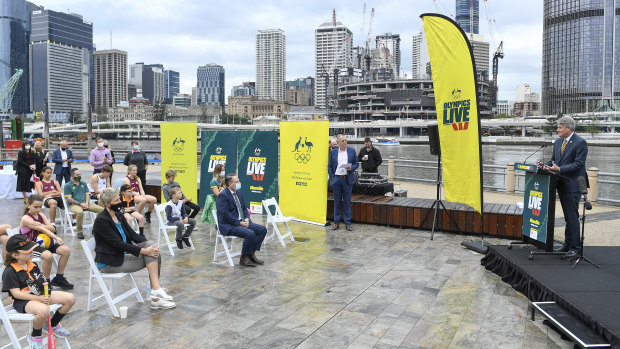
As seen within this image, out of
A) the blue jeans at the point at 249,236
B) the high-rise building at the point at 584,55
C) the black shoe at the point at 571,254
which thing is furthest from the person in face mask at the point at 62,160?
the high-rise building at the point at 584,55

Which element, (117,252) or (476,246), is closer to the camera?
(117,252)

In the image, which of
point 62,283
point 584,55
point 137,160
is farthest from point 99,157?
point 584,55

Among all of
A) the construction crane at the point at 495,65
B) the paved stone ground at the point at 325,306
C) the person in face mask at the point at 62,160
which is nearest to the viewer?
the paved stone ground at the point at 325,306

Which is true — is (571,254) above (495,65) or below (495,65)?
below

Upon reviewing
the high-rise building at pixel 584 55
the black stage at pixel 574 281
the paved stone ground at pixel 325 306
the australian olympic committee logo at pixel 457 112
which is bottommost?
the paved stone ground at pixel 325 306

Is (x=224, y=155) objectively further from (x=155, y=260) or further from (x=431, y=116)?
(x=431, y=116)

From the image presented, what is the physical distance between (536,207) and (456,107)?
1.90m

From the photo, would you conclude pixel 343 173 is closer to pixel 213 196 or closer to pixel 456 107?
pixel 213 196

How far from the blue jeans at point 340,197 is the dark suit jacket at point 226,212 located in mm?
2821

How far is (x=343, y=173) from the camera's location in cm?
884

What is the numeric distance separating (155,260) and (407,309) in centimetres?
269

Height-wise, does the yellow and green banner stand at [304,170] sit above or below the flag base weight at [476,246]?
above

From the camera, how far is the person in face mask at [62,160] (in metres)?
11.2

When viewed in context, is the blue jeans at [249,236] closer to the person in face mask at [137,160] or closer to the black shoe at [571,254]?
the black shoe at [571,254]
